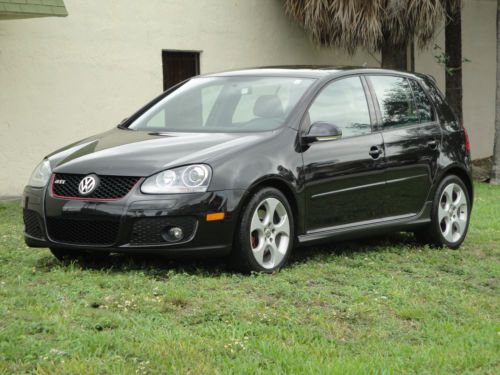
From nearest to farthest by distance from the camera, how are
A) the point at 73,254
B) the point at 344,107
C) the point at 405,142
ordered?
the point at 73,254 < the point at 344,107 < the point at 405,142

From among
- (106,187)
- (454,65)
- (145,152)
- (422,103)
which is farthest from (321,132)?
(454,65)

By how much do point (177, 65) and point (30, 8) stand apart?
160 inches

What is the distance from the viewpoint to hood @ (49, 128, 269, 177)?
7156 mm

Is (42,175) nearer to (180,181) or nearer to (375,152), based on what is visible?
(180,181)

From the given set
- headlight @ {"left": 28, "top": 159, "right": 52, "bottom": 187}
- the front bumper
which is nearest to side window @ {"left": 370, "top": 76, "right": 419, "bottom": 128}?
the front bumper

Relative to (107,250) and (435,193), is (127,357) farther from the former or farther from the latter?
(435,193)

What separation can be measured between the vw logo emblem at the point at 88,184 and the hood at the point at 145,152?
0.05 metres

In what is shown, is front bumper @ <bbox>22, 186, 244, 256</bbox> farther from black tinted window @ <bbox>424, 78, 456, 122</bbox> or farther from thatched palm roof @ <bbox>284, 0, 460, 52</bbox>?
thatched palm roof @ <bbox>284, 0, 460, 52</bbox>

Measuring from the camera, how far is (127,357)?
197 inches

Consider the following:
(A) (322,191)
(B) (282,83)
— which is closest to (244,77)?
(B) (282,83)

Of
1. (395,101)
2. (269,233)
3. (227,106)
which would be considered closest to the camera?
(269,233)

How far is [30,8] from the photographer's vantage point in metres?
12.5

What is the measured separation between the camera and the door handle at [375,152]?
840 centimetres

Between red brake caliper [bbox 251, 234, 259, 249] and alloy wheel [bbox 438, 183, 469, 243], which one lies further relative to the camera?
alloy wheel [bbox 438, 183, 469, 243]
